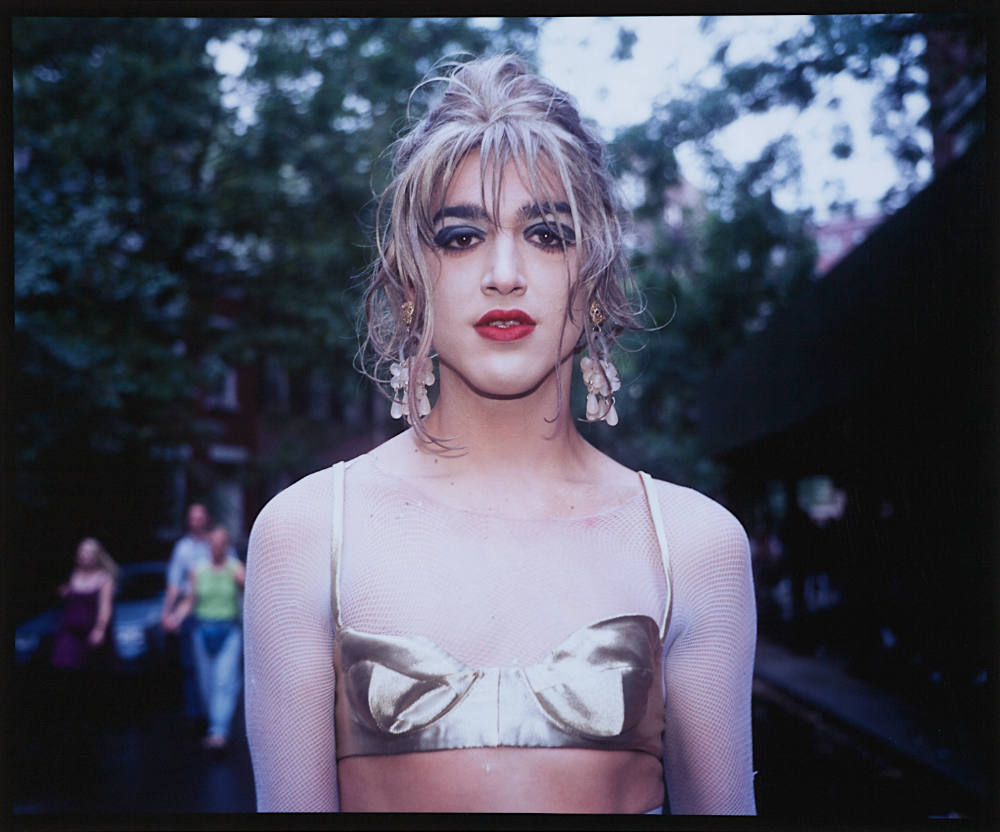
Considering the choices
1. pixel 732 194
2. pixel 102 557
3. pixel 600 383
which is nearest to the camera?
pixel 600 383

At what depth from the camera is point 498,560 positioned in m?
1.68

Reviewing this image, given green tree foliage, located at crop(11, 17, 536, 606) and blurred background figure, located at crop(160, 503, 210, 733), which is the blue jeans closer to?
blurred background figure, located at crop(160, 503, 210, 733)

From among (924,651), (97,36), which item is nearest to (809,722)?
(924,651)

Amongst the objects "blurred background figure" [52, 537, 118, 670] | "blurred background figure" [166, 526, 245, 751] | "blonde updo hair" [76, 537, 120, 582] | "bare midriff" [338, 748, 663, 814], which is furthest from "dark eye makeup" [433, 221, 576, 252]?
"blonde updo hair" [76, 537, 120, 582]

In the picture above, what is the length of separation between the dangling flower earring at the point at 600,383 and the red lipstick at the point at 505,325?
5.2 inches

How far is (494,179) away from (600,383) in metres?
0.41

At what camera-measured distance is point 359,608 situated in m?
1.59

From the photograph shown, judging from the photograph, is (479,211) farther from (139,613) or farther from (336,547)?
(139,613)

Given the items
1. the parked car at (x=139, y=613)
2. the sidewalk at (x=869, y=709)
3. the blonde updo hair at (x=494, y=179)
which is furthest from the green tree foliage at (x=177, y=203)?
the blonde updo hair at (x=494, y=179)

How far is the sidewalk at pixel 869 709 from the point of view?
2.73 metres

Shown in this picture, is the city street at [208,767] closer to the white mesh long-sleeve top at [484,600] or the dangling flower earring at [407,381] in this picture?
the white mesh long-sleeve top at [484,600]

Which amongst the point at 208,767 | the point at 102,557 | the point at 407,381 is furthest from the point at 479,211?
the point at 102,557

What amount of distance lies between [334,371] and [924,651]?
3873mm

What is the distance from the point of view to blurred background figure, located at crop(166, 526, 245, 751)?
171 inches
